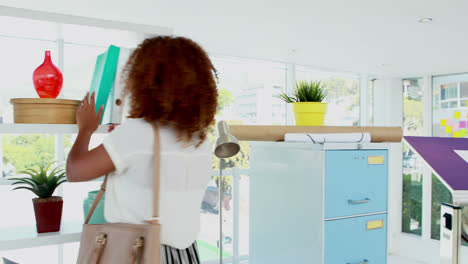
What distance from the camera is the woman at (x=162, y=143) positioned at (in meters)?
0.97

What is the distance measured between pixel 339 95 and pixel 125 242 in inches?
191

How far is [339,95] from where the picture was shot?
5453 millimetres

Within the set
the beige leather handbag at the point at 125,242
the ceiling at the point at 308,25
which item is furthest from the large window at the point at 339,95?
the beige leather handbag at the point at 125,242

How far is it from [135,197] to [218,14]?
1989 millimetres

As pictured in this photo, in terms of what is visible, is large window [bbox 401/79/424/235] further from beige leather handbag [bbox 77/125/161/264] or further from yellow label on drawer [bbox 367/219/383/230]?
beige leather handbag [bbox 77/125/161/264]

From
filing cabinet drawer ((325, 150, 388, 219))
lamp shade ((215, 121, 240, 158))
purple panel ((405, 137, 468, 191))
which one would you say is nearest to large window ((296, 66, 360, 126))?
filing cabinet drawer ((325, 150, 388, 219))

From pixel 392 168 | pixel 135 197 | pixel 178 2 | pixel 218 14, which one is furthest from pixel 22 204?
pixel 392 168

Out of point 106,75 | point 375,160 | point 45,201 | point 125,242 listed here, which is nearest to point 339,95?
point 375,160

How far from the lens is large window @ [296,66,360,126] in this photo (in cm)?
521

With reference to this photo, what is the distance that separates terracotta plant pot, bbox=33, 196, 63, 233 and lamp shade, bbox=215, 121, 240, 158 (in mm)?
647

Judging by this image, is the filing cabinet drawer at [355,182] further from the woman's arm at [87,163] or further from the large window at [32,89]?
the large window at [32,89]

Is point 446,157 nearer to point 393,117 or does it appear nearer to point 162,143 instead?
point 162,143

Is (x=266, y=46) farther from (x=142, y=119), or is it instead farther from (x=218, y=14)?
(x=142, y=119)

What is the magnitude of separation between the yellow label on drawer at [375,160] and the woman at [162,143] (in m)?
1.56
